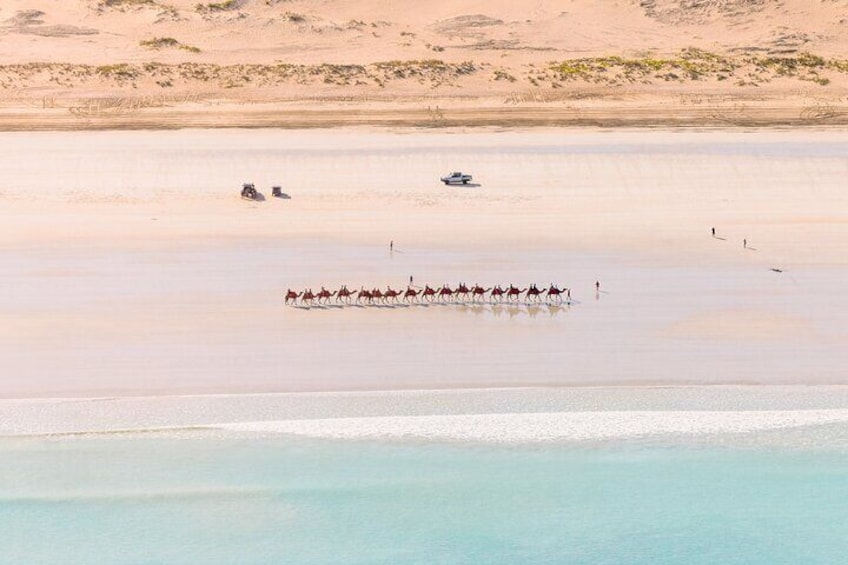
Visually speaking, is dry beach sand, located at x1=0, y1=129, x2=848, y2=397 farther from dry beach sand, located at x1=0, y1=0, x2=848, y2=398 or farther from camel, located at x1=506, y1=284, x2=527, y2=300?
camel, located at x1=506, y1=284, x2=527, y2=300

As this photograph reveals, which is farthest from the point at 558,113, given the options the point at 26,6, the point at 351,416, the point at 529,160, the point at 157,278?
the point at 26,6

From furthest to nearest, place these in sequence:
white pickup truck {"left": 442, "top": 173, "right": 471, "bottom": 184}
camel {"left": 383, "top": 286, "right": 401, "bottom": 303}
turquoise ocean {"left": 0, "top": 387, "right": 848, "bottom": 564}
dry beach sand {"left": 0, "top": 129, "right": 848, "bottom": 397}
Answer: white pickup truck {"left": 442, "top": 173, "right": 471, "bottom": 184}
camel {"left": 383, "top": 286, "right": 401, "bottom": 303}
dry beach sand {"left": 0, "top": 129, "right": 848, "bottom": 397}
turquoise ocean {"left": 0, "top": 387, "right": 848, "bottom": 564}

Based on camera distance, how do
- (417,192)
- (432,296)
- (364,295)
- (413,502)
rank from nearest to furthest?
(413,502)
(364,295)
(432,296)
(417,192)

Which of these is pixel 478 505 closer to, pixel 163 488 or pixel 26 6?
pixel 163 488

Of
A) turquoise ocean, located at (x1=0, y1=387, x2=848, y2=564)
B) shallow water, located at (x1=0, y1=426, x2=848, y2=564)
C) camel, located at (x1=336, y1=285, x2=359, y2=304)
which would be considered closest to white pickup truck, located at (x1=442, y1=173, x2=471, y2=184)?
camel, located at (x1=336, y1=285, x2=359, y2=304)

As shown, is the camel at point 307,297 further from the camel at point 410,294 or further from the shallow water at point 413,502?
the shallow water at point 413,502

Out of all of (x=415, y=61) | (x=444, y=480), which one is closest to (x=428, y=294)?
(x=444, y=480)

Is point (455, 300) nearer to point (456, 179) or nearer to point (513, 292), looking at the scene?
point (513, 292)
